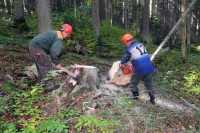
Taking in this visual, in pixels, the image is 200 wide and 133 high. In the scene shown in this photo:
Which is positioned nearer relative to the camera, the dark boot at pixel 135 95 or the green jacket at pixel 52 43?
the green jacket at pixel 52 43

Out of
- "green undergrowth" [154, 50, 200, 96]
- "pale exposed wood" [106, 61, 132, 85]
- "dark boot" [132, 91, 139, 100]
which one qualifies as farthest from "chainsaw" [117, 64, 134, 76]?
"green undergrowth" [154, 50, 200, 96]

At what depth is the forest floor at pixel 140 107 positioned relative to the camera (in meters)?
7.07

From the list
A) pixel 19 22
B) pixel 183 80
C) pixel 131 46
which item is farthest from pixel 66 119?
pixel 19 22

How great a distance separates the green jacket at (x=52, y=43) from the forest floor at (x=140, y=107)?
127 cm

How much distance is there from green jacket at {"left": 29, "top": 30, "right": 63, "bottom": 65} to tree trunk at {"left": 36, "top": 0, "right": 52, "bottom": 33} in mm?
3985

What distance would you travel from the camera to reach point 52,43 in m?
7.86

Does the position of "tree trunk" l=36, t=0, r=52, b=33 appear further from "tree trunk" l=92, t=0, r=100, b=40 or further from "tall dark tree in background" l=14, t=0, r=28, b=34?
"tall dark tree in background" l=14, t=0, r=28, b=34

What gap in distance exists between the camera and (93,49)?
15023mm

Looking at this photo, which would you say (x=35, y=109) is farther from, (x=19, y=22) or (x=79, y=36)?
(x=19, y=22)

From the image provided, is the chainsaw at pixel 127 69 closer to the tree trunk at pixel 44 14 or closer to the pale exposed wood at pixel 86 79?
the pale exposed wood at pixel 86 79

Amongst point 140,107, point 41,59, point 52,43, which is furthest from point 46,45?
point 140,107

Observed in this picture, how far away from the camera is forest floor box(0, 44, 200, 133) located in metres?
7.07

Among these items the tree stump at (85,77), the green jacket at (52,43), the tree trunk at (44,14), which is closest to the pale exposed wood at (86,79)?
the tree stump at (85,77)

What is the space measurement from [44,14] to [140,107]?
602 centimetres
